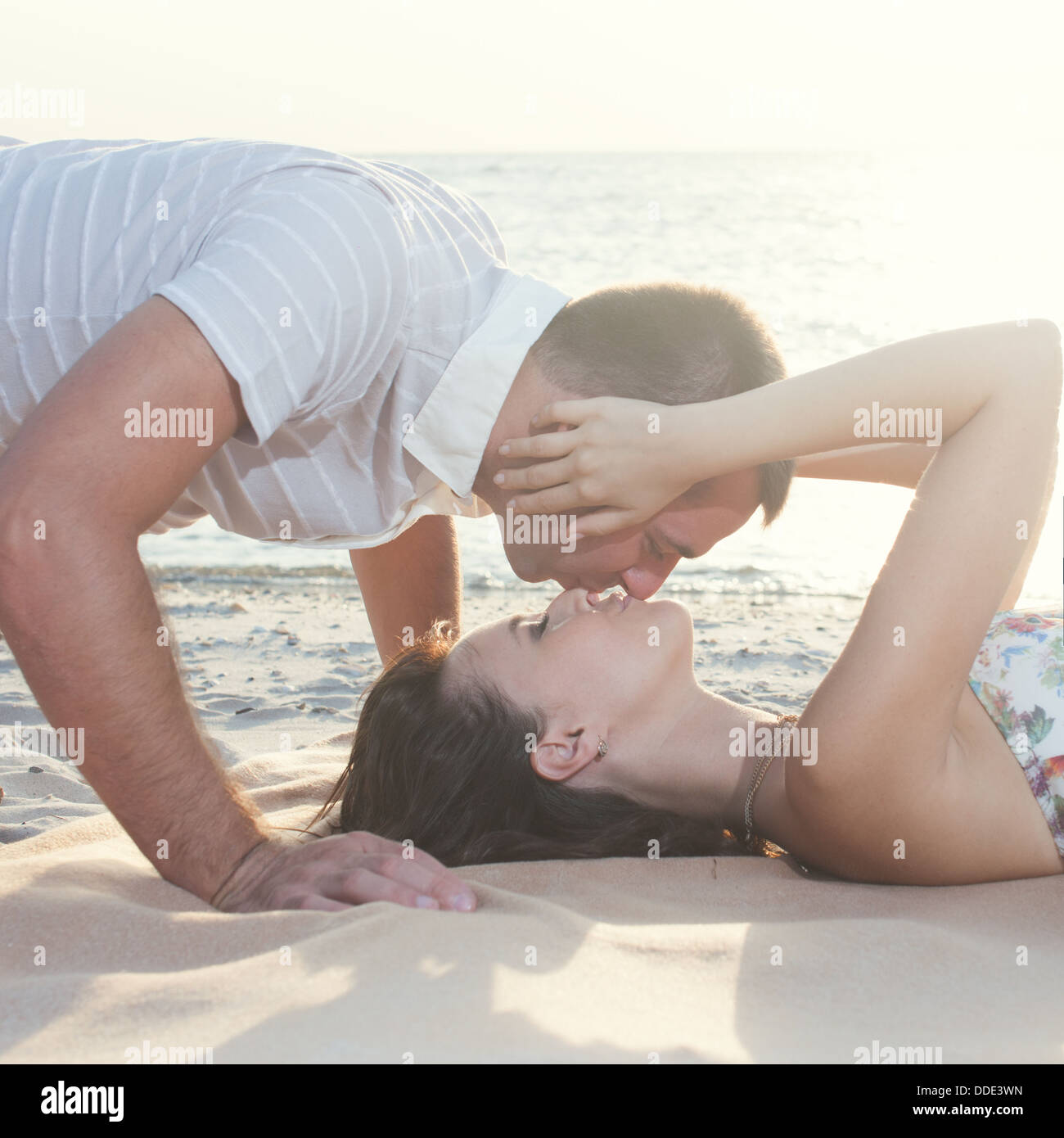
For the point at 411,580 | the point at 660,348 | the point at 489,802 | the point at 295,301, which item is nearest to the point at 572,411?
the point at 660,348

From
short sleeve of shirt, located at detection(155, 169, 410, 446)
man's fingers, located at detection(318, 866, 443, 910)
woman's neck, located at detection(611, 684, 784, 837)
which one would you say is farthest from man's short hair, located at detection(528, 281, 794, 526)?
man's fingers, located at detection(318, 866, 443, 910)

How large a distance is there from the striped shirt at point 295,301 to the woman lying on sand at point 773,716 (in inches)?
13.7

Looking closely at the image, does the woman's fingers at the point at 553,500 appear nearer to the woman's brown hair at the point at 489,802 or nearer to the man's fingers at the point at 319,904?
the woman's brown hair at the point at 489,802

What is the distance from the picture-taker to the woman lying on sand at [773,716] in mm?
2117

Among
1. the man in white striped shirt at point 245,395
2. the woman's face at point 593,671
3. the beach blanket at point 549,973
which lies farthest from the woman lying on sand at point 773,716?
the man in white striped shirt at point 245,395

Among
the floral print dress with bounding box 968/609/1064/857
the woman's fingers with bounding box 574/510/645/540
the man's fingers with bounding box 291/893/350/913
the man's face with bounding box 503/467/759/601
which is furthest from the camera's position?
the man's face with bounding box 503/467/759/601

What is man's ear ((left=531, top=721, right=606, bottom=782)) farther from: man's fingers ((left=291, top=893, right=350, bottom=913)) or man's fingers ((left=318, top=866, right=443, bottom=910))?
man's fingers ((left=291, top=893, right=350, bottom=913))

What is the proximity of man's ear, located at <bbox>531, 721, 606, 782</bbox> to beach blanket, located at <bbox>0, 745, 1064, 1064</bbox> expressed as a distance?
23 centimetres

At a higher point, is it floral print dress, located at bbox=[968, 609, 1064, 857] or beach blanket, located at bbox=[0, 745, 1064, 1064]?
floral print dress, located at bbox=[968, 609, 1064, 857]

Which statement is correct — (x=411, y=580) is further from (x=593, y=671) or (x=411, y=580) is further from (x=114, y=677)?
(x=114, y=677)

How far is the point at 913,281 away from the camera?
1877cm

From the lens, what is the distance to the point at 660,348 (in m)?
2.75

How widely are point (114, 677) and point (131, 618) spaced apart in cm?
11

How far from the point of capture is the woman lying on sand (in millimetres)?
2117
